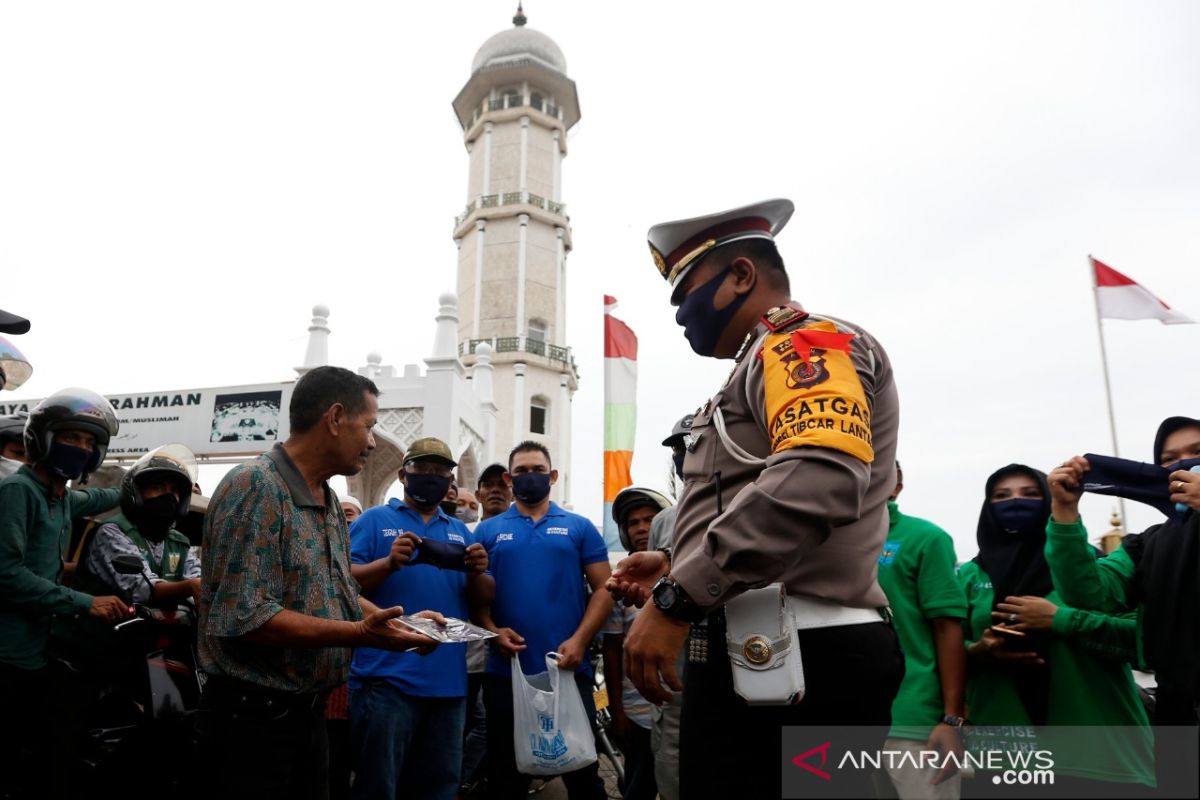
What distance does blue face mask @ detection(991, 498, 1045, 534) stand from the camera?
3508 mm

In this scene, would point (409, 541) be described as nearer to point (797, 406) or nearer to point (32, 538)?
point (32, 538)

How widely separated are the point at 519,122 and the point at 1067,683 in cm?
3230

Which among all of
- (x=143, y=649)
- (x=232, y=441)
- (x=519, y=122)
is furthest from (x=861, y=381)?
(x=519, y=122)

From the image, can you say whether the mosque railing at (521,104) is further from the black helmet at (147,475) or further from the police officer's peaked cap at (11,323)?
the black helmet at (147,475)

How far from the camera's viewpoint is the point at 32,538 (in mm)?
3273

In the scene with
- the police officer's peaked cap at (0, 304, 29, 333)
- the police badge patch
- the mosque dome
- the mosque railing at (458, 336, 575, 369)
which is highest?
the mosque dome

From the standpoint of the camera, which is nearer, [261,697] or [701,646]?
[701,646]

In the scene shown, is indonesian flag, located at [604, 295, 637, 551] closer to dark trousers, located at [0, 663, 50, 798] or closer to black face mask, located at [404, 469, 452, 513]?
black face mask, located at [404, 469, 452, 513]

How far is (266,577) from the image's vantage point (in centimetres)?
226

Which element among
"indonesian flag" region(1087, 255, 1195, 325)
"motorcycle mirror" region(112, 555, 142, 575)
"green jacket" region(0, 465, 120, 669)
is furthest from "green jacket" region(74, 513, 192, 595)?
"indonesian flag" region(1087, 255, 1195, 325)

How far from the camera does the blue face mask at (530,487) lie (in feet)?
14.1

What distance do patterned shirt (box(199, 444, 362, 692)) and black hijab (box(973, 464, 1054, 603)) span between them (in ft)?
9.59

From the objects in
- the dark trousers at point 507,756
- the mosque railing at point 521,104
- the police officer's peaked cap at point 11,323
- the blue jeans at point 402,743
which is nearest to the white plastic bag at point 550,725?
the dark trousers at point 507,756

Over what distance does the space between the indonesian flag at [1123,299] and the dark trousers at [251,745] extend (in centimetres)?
1029
